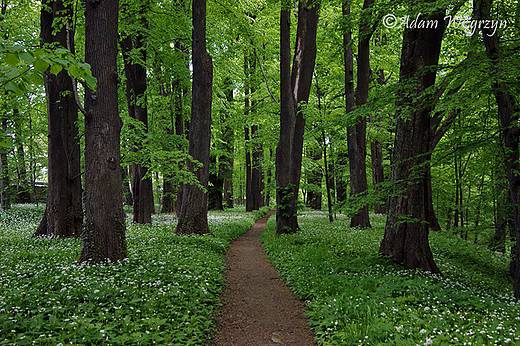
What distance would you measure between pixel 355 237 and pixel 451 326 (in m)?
7.11

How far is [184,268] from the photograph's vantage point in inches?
255

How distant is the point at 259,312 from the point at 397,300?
8.32ft

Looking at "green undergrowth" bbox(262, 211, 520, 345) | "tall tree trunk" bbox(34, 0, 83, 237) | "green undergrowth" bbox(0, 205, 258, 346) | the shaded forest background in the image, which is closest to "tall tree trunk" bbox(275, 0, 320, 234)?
the shaded forest background

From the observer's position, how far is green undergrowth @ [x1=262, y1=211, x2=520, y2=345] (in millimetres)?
3746

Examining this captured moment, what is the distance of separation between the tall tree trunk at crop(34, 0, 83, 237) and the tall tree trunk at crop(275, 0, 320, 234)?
7.54 meters

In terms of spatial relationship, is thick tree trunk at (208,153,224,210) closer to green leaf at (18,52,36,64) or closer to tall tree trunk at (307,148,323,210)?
tall tree trunk at (307,148,323,210)

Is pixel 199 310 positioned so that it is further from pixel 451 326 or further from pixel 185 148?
pixel 185 148

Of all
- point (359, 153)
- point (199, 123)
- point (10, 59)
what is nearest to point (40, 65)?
point (10, 59)

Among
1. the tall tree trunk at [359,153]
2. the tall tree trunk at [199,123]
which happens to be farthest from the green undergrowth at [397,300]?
the tall tree trunk at [359,153]

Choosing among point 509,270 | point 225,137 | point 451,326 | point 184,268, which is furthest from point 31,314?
point 225,137

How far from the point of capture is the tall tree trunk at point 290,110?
40.5 ft

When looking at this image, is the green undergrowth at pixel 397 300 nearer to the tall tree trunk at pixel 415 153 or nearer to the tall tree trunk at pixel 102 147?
the tall tree trunk at pixel 415 153

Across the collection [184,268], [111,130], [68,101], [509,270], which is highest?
Result: [68,101]

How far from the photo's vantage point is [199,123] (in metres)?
11.1
